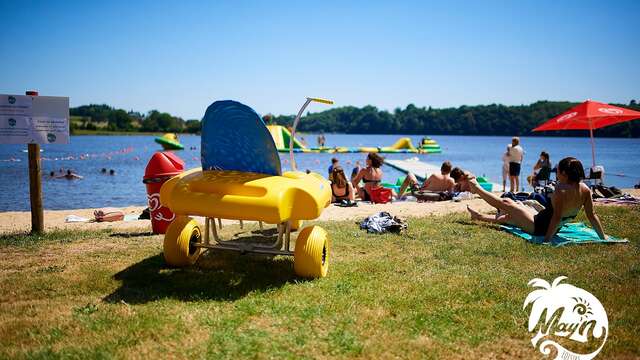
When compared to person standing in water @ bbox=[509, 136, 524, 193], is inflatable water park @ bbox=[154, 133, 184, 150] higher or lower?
higher

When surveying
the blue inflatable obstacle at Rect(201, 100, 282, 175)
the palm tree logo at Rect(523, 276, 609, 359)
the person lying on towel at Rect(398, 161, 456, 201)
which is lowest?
the palm tree logo at Rect(523, 276, 609, 359)

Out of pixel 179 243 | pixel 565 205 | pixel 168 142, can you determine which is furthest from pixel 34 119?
pixel 168 142

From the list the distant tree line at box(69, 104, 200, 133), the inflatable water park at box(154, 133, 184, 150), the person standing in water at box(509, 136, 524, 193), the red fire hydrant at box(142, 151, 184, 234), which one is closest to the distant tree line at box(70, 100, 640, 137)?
the distant tree line at box(69, 104, 200, 133)

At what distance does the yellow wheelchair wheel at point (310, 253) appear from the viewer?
4.62 metres

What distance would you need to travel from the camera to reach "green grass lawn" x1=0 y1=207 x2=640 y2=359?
10.6ft

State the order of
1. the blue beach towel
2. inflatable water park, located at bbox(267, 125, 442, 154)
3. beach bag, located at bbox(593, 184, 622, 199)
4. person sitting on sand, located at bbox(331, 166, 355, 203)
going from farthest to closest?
inflatable water park, located at bbox(267, 125, 442, 154) → beach bag, located at bbox(593, 184, 622, 199) → person sitting on sand, located at bbox(331, 166, 355, 203) → the blue beach towel

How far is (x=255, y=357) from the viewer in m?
3.08

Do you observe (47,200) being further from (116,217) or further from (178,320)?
(178,320)

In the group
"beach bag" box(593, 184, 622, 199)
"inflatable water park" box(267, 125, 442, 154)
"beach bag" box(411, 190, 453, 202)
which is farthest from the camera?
"inflatable water park" box(267, 125, 442, 154)

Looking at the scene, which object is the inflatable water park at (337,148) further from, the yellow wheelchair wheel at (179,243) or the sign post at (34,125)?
the yellow wheelchair wheel at (179,243)

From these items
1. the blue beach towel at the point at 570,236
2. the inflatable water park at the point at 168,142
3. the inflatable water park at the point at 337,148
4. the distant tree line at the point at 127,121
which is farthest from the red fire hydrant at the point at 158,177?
the distant tree line at the point at 127,121

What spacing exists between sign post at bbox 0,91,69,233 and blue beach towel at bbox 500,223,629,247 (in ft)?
→ 23.4

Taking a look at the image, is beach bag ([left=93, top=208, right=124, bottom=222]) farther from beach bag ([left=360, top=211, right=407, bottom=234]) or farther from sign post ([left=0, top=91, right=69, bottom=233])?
beach bag ([left=360, top=211, right=407, bottom=234])

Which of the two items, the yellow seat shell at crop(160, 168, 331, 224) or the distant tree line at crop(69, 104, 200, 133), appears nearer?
the yellow seat shell at crop(160, 168, 331, 224)
